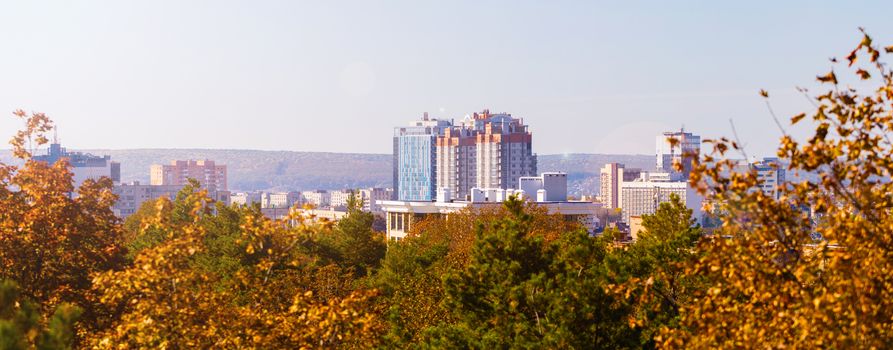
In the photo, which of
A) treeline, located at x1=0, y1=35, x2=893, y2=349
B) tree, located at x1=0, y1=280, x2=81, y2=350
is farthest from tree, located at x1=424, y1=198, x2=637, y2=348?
tree, located at x1=0, y1=280, x2=81, y2=350

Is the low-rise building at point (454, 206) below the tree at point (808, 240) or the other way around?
below

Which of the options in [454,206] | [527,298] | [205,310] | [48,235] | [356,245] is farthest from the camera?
[454,206]

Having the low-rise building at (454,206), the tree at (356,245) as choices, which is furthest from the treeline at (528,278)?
the low-rise building at (454,206)

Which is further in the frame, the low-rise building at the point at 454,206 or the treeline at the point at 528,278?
the low-rise building at the point at 454,206

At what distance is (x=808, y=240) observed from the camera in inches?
711

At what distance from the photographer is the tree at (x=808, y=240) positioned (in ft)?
56.0

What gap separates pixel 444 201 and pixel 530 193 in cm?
1334

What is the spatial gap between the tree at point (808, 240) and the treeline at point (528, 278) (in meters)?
0.03

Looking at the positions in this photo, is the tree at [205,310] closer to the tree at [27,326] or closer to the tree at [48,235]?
the tree at [27,326]

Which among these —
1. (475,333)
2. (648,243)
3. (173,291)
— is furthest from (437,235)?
(173,291)

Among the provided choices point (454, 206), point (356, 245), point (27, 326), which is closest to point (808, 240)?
point (27, 326)

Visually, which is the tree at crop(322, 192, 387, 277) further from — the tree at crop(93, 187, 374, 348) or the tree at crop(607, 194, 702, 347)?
the tree at crop(93, 187, 374, 348)

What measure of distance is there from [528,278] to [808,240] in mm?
21445

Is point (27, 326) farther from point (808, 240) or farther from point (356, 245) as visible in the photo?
point (356, 245)
